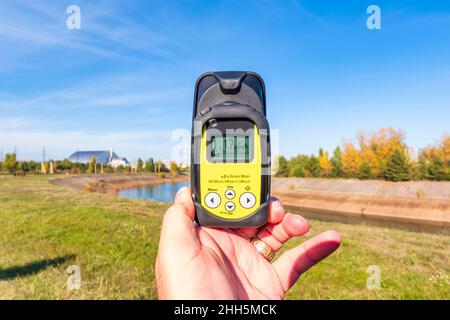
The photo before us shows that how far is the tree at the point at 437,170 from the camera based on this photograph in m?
39.7

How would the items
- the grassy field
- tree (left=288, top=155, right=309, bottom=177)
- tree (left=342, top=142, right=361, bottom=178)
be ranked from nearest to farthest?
the grassy field, tree (left=342, top=142, right=361, bottom=178), tree (left=288, top=155, right=309, bottom=177)

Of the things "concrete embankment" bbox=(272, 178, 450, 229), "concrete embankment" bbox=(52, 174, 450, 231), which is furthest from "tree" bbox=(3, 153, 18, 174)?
"concrete embankment" bbox=(272, 178, 450, 229)

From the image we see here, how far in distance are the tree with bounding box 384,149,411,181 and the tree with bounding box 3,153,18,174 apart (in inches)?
2750

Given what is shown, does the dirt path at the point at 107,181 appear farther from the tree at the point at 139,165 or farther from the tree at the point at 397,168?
the tree at the point at 397,168

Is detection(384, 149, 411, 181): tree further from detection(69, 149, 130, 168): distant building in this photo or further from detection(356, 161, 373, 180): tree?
detection(69, 149, 130, 168): distant building

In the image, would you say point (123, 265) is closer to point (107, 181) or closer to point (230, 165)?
point (230, 165)

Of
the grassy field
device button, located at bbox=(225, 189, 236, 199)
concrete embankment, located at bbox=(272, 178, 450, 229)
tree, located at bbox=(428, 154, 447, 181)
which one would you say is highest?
device button, located at bbox=(225, 189, 236, 199)

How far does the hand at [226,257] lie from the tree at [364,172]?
49.4 metres

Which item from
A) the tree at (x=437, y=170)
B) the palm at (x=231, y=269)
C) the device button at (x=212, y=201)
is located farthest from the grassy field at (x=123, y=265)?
the tree at (x=437, y=170)

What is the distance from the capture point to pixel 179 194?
2244mm

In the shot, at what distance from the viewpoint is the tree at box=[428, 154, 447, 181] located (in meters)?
39.7

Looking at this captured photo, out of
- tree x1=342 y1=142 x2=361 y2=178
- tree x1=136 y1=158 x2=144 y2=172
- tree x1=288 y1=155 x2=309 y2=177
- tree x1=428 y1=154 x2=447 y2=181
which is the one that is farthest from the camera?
tree x1=136 y1=158 x2=144 y2=172
